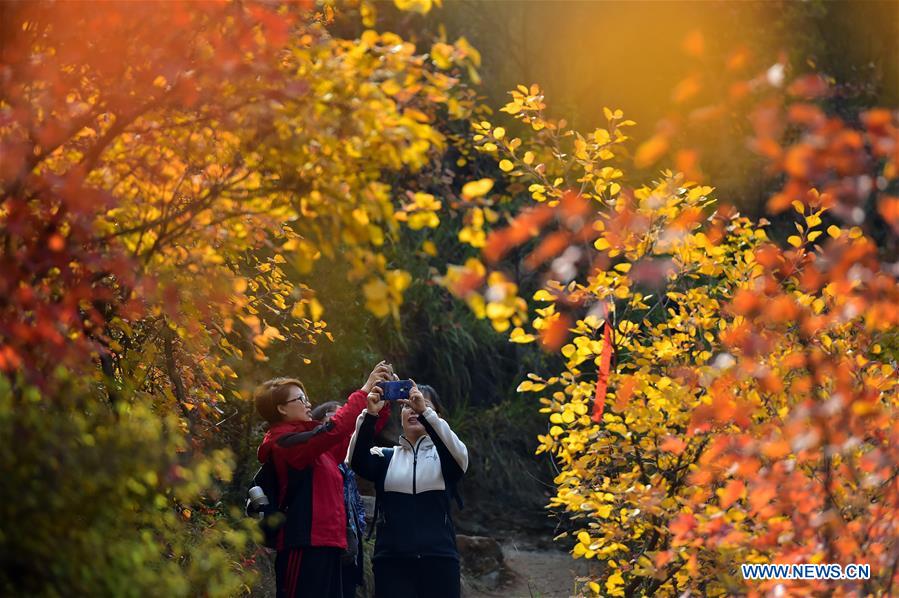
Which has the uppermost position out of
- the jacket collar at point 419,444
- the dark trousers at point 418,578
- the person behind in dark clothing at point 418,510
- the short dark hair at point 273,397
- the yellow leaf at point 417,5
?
the yellow leaf at point 417,5

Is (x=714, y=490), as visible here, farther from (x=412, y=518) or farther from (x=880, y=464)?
(x=412, y=518)

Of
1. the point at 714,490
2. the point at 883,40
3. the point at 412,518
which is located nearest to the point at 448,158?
the point at 883,40

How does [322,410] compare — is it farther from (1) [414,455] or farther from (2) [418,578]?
(2) [418,578]

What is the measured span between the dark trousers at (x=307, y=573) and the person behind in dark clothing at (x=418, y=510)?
0.24m

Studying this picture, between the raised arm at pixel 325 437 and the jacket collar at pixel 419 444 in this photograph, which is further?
the jacket collar at pixel 419 444

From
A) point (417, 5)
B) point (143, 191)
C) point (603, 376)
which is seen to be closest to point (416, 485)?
point (603, 376)

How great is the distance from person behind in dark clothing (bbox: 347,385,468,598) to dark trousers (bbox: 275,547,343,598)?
0.80ft

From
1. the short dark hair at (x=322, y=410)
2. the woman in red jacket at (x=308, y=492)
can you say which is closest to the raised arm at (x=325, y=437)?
the woman in red jacket at (x=308, y=492)

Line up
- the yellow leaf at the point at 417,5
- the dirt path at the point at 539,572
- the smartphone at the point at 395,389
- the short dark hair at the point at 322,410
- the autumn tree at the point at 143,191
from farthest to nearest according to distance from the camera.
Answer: the dirt path at the point at 539,572 < the short dark hair at the point at 322,410 < the smartphone at the point at 395,389 < the yellow leaf at the point at 417,5 < the autumn tree at the point at 143,191

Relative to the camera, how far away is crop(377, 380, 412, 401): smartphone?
17.3ft

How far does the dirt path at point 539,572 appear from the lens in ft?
30.7

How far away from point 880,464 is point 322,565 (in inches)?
110

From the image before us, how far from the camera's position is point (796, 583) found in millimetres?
3465

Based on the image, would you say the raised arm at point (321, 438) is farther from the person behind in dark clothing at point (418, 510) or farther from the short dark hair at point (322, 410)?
the short dark hair at point (322, 410)
